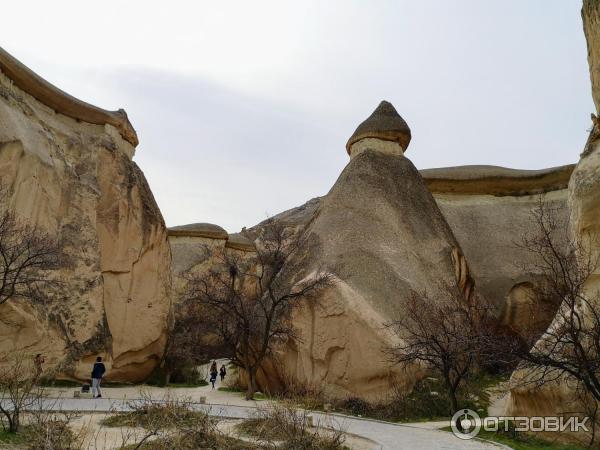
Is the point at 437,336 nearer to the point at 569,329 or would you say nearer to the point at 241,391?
the point at 569,329

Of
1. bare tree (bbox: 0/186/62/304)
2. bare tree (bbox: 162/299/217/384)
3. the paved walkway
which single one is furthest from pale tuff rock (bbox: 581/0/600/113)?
bare tree (bbox: 162/299/217/384)

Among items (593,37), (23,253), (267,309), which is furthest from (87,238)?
(593,37)

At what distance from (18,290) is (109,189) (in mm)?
4126

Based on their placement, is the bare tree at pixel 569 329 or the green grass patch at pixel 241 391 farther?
the green grass patch at pixel 241 391

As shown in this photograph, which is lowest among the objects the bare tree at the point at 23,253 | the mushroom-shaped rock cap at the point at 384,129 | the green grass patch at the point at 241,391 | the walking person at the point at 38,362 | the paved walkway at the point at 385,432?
the green grass patch at the point at 241,391

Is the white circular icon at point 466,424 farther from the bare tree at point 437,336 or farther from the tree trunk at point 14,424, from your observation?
the tree trunk at point 14,424

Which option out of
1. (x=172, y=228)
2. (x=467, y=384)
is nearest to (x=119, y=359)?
(x=467, y=384)

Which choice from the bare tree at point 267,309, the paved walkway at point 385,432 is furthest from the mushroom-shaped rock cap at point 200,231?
the paved walkway at point 385,432

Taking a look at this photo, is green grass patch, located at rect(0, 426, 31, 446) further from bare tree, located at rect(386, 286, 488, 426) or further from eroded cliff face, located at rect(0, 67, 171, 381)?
bare tree, located at rect(386, 286, 488, 426)

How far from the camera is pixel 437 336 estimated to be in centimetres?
900

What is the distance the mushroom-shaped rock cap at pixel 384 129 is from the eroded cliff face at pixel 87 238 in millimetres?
6120

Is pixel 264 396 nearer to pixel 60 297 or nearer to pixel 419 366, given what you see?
pixel 419 366

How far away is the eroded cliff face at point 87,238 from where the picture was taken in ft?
33.8

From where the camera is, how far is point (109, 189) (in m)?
13.4
